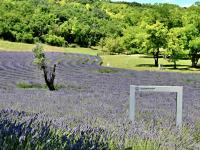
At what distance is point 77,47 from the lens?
93.0 m

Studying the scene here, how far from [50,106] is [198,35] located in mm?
62144

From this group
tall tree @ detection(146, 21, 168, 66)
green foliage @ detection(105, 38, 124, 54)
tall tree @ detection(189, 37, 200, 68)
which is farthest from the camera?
green foliage @ detection(105, 38, 124, 54)

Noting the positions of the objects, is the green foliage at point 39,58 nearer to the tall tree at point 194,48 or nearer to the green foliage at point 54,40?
the tall tree at point 194,48

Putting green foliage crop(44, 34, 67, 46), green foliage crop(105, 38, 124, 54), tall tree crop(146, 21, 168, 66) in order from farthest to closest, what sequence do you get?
green foliage crop(44, 34, 67, 46) < green foliage crop(105, 38, 124, 54) < tall tree crop(146, 21, 168, 66)

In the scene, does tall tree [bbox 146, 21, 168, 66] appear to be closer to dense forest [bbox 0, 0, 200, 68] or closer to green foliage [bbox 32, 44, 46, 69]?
dense forest [bbox 0, 0, 200, 68]

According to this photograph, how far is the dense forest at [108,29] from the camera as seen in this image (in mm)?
65312

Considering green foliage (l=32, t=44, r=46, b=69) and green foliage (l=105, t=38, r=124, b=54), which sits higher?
green foliage (l=32, t=44, r=46, b=69)

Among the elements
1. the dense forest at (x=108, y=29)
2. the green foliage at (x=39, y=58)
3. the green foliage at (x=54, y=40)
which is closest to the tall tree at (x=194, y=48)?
the dense forest at (x=108, y=29)

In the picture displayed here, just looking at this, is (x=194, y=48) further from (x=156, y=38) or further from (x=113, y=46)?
(x=113, y=46)

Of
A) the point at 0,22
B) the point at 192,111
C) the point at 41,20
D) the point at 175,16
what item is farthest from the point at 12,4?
the point at 192,111

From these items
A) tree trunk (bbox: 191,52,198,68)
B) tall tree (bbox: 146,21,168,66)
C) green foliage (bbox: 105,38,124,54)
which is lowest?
tree trunk (bbox: 191,52,198,68)

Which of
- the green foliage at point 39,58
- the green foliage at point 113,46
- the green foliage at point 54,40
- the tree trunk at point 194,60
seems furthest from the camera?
the green foliage at point 54,40

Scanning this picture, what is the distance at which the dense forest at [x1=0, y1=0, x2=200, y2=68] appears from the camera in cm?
6531

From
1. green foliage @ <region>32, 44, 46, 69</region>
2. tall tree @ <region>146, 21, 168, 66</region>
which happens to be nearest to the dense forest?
tall tree @ <region>146, 21, 168, 66</region>
